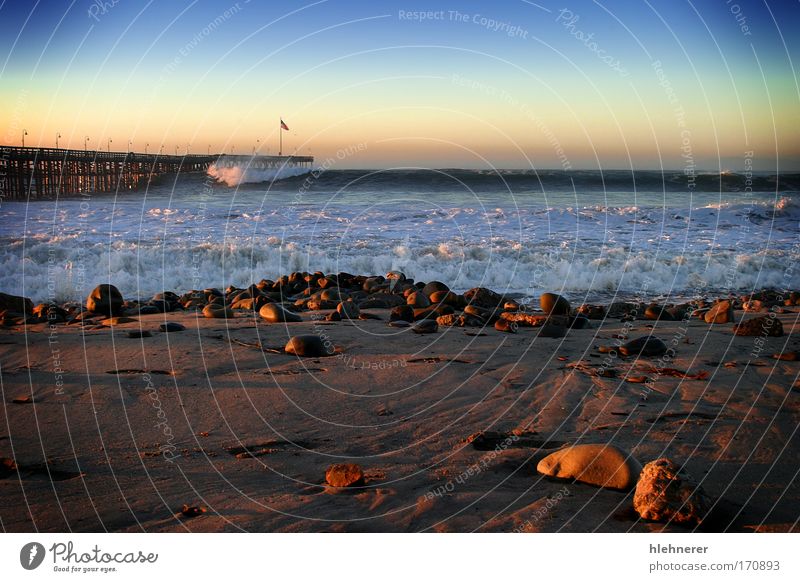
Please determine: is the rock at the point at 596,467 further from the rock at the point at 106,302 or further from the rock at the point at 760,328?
the rock at the point at 106,302

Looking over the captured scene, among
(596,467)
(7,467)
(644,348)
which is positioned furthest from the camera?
(644,348)

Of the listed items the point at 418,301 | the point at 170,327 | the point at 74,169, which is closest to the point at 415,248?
the point at 418,301

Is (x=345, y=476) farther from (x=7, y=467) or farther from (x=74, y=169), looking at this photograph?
(x=74, y=169)

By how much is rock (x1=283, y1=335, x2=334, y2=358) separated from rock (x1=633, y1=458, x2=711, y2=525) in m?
4.63

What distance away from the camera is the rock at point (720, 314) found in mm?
10867

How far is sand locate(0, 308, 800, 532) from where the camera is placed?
470 cm

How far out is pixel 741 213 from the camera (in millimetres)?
26578

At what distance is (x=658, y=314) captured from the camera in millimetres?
11398

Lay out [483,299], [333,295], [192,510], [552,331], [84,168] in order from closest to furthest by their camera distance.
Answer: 1. [192,510]
2. [552,331]
3. [483,299]
4. [333,295]
5. [84,168]

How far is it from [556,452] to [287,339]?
4.83 m

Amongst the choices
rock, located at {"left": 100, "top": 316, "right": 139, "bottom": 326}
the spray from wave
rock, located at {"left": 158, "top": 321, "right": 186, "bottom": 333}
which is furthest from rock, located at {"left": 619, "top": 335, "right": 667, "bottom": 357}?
the spray from wave

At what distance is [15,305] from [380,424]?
26.3 ft

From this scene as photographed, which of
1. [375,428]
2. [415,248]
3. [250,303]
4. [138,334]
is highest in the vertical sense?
[415,248]

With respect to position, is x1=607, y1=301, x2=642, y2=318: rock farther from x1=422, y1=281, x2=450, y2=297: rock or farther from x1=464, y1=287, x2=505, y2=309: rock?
x1=422, y1=281, x2=450, y2=297: rock
